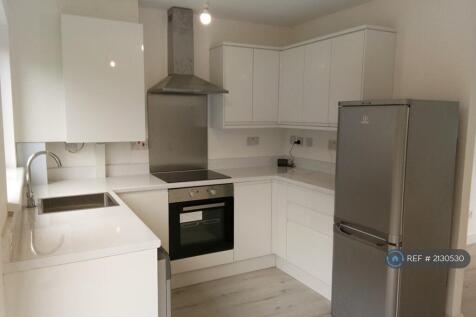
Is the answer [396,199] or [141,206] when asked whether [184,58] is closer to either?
[141,206]

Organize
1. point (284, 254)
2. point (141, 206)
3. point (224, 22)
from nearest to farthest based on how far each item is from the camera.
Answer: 1. point (141, 206)
2. point (284, 254)
3. point (224, 22)

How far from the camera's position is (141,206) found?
9.59ft

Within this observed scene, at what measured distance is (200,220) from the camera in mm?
3238

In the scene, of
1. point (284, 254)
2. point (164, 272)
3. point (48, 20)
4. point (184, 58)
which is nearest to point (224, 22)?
point (184, 58)

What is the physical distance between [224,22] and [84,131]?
1841mm

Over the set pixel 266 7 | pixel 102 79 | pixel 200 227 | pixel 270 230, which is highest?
pixel 266 7

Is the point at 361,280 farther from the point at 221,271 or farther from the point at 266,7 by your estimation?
the point at 266,7

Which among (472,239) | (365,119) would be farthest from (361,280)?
(472,239)

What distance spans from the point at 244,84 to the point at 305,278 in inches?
74.5

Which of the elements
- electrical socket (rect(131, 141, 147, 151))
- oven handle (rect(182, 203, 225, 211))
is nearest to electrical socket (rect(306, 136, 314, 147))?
oven handle (rect(182, 203, 225, 211))

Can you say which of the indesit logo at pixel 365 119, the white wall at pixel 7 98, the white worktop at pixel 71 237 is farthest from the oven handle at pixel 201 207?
the indesit logo at pixel 365 119

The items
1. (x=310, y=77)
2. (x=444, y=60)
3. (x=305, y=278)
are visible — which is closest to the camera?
(x=444, y=60)

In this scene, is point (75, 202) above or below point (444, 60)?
below

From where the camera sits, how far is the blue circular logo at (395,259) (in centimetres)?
219
